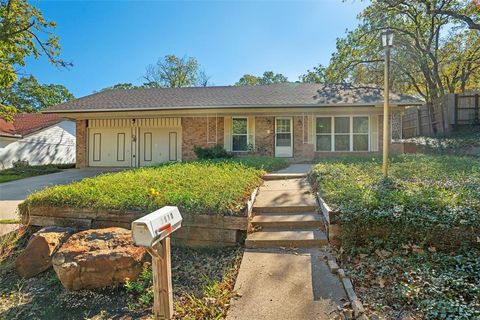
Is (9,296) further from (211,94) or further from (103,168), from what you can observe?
(211,94)

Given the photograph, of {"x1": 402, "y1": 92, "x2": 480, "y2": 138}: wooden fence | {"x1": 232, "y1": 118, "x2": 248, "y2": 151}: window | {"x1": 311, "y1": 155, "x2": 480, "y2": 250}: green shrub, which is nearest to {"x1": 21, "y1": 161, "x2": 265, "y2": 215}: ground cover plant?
{"x1": 311, "y1": 155, "x2": 480, "y2": 250}: green shrub

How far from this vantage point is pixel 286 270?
10.7ft

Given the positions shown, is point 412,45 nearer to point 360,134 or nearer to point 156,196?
point 360,134

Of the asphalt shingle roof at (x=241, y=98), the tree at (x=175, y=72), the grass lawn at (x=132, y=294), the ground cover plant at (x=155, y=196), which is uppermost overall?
the tree at (x=175, y=72)

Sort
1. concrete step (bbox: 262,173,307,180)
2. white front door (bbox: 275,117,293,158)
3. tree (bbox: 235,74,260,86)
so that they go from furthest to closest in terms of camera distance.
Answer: tree (bbox: 235,74,260,86) → white front door (bbox: 275,117,293,158) → concrete step (bbox: 262,173,307,180)

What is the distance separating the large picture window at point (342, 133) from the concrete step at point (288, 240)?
980cm

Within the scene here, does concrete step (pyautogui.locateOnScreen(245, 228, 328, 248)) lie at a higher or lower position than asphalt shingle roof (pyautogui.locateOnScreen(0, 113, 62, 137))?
lower

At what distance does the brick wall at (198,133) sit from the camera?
13.4 meters

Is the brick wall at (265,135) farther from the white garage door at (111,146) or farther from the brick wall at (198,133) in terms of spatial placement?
the white garage door at (111,146)

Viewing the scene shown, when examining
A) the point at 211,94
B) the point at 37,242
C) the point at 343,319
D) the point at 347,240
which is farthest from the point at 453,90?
the point at 37,242

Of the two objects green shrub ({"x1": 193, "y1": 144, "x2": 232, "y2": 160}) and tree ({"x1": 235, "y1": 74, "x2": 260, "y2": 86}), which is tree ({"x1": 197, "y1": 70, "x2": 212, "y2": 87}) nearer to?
tree ({"x1": 235, "y1": 74, "x2": 260, "y2": 86})

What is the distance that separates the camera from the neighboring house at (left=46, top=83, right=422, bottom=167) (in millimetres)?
12672

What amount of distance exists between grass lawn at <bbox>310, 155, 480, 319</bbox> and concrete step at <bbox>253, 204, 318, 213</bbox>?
11.7 inches

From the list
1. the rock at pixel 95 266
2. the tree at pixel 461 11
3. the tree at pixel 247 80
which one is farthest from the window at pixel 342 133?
the tree at pixel 247 80
